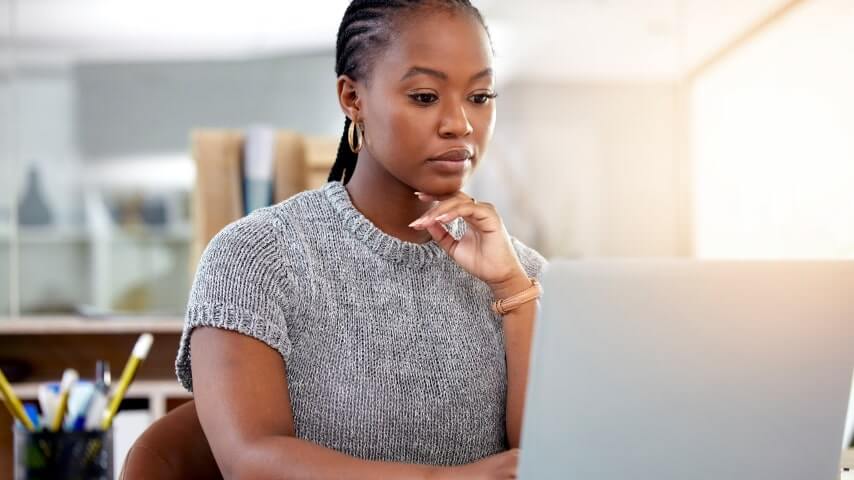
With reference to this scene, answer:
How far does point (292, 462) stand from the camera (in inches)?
43.5

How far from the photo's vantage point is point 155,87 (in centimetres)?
478

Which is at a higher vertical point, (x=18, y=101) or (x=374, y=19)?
(x=18, y=101)

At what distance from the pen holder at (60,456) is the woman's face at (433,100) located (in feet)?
1.95

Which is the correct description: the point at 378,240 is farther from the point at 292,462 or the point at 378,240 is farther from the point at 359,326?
→ the point at 292,462

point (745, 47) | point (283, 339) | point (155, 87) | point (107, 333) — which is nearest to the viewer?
point (283, 339)

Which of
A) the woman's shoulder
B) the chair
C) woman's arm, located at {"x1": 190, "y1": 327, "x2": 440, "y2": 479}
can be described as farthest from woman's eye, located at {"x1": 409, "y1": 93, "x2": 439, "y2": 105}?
the chair

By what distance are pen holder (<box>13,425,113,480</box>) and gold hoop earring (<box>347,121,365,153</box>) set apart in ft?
2.15

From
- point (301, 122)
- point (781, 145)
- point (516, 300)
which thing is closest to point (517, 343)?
point (516, 300)

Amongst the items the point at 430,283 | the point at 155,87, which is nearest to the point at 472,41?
the point at 430,283

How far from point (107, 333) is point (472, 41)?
1.87m

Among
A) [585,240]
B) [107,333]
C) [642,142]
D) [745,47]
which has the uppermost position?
[745,47]

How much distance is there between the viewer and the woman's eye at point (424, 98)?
1.32 metres

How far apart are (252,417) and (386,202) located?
425 mm

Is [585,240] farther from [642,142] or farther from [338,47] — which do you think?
[338,47]
